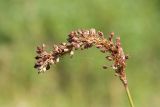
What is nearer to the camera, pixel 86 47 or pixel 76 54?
pixel 86 47

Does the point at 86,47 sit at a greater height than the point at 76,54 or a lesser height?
lesser

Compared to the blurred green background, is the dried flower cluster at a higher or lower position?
lower

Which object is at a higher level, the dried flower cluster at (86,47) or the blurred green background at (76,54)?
the blurred green background at (76,54)

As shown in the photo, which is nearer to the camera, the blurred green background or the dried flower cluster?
the dried flower cluster

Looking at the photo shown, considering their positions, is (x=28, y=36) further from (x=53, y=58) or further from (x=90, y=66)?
(x=53, y=58)

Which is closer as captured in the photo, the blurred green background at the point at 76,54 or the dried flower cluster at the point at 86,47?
the dried flower cluster at the point at 86,47
